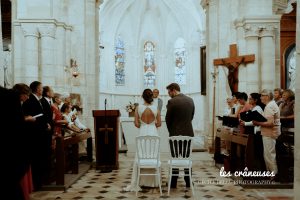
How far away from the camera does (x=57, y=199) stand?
19.6ft

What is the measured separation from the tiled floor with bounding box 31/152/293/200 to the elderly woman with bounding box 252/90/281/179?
0.55 metres

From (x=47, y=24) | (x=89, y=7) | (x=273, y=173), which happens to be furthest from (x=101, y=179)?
(x=89, y=7)

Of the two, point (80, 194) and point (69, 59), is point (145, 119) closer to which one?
point (80, 194)

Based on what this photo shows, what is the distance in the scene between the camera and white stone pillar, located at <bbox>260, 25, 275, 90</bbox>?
10773 mm

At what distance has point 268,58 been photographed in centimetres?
1084

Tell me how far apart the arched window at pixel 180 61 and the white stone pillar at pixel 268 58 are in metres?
14.6

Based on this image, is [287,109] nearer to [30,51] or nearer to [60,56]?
[30,51]

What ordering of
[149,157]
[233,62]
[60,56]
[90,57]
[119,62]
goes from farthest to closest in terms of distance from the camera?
[119,62] < [90,57] < [60,56] < [233,62] < [149,157]

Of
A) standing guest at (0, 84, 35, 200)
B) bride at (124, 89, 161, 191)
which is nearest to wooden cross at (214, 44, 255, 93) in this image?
bride at (124, 89, 161, 191)

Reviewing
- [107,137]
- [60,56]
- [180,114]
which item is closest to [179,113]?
[180,114]

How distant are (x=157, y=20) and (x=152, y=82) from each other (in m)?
4.01

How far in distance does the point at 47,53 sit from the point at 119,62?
50.6 feet

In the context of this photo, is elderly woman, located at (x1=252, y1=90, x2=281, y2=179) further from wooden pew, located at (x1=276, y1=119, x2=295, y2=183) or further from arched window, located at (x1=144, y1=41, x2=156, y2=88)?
arched window, located at (x1=144, y1=41, x2=156, y2=88)

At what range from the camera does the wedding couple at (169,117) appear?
6.59m
